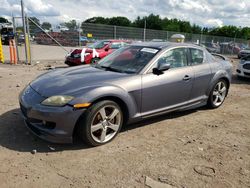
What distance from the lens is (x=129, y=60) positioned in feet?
14.4

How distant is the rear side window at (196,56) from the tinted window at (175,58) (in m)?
0.21

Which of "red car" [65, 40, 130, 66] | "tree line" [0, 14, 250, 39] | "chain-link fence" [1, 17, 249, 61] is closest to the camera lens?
"red car" [65, 40, 130, 66]

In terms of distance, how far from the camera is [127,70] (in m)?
4.09

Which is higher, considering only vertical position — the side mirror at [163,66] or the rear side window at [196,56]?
the rear side window at [196,56]

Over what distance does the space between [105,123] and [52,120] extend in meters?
0.77

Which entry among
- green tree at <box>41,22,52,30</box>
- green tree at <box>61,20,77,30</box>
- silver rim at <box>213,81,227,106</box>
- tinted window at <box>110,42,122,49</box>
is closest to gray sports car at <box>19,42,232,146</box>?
silver rim at <box>213,81,227,106</box>

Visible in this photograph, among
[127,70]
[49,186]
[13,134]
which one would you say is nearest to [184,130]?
[127,70]

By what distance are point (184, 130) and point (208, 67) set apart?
Answer: 1.59m

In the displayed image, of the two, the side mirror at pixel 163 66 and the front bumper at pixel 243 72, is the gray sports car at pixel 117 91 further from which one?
the front bumper at pixel 243 72

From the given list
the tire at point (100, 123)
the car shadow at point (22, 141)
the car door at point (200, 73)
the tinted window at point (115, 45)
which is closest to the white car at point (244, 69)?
the tinted window at point (115, 45)

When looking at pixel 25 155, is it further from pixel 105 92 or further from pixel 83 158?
pixel 105 92

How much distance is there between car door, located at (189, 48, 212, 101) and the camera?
4.73m

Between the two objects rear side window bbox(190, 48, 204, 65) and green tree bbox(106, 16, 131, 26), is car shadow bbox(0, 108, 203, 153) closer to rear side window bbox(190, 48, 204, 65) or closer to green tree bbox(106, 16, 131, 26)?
rear side window bbox(190, 48, 204, 65)

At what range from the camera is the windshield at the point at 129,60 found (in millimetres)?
4121
